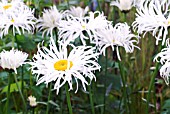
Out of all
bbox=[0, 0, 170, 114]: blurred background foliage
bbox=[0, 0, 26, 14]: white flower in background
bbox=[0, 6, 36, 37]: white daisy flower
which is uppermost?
bbox=[0, 0, 26, 14]: white flower in background

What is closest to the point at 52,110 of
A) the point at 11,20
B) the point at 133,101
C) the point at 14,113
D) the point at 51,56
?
the point at 14,113

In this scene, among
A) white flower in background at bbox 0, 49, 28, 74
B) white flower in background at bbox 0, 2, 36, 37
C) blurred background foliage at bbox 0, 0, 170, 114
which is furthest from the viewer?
blurred background foliage at bbox 0, 0, 170, 114

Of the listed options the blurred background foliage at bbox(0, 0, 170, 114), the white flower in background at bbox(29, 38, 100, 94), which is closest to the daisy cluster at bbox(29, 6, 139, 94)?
the white flower in background at bbox(29, 38, 100, 94)

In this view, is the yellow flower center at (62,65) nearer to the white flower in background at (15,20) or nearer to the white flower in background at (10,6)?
the white flower in background at (15,20)

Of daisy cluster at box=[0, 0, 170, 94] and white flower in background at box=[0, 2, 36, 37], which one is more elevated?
white flower in background at box=[0, 2, 36, 37]

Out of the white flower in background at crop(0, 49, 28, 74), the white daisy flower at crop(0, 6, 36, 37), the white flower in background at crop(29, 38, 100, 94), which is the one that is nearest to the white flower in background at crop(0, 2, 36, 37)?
the white daisy flower at crop(0, 6, 36, 37)

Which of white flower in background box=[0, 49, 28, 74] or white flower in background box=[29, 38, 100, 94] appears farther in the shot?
white flower in background box=[0, 49, 28, 74]

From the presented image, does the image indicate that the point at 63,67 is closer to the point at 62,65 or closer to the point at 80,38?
the point at 62,65

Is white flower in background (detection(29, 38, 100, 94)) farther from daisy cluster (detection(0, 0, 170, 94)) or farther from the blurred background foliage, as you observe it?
the blurred background foliage

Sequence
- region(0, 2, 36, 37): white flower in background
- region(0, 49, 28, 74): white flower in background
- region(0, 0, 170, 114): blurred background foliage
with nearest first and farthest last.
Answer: region(0, 49, 28, 74): white flower in background < region(0, 2, 36, 37): white flower in background < region(0, 0, 170, 114): blurred background foliage

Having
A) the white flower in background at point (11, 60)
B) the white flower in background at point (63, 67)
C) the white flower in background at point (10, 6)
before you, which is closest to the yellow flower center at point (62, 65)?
the white flower in background at point (63, 67)

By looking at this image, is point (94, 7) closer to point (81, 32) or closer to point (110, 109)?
point (110, 109)

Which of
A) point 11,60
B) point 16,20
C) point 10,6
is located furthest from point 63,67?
point 10,6

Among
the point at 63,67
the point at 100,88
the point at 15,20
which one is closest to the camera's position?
the point at 63,67
